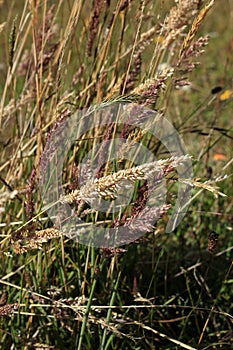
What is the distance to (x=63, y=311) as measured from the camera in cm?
105

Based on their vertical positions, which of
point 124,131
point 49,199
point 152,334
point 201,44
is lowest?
point 152,334

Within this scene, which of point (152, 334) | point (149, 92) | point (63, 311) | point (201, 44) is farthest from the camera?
point (152, 334)

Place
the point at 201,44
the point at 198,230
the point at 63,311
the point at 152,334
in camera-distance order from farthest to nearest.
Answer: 1. the point at 198,230
2. the point at 152,334
3. the point at 63,311
4. the point at 201,44

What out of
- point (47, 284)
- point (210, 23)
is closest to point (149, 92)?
point (47, 284)

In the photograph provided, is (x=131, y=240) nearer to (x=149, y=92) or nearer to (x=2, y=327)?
(x=149, y=92)

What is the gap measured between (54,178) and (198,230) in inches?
23.0

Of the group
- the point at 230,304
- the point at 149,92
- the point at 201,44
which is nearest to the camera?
the point at 149,92

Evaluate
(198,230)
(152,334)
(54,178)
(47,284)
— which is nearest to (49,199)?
(54,178)

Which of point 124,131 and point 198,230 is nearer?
point 124,131

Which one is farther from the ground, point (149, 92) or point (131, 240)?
point (149, 92)

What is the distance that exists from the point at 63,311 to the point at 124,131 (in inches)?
15.4

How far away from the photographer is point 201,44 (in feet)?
2.97

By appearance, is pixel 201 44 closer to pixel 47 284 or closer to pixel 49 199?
pixel 49 199

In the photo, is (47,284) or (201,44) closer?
(201,44)
